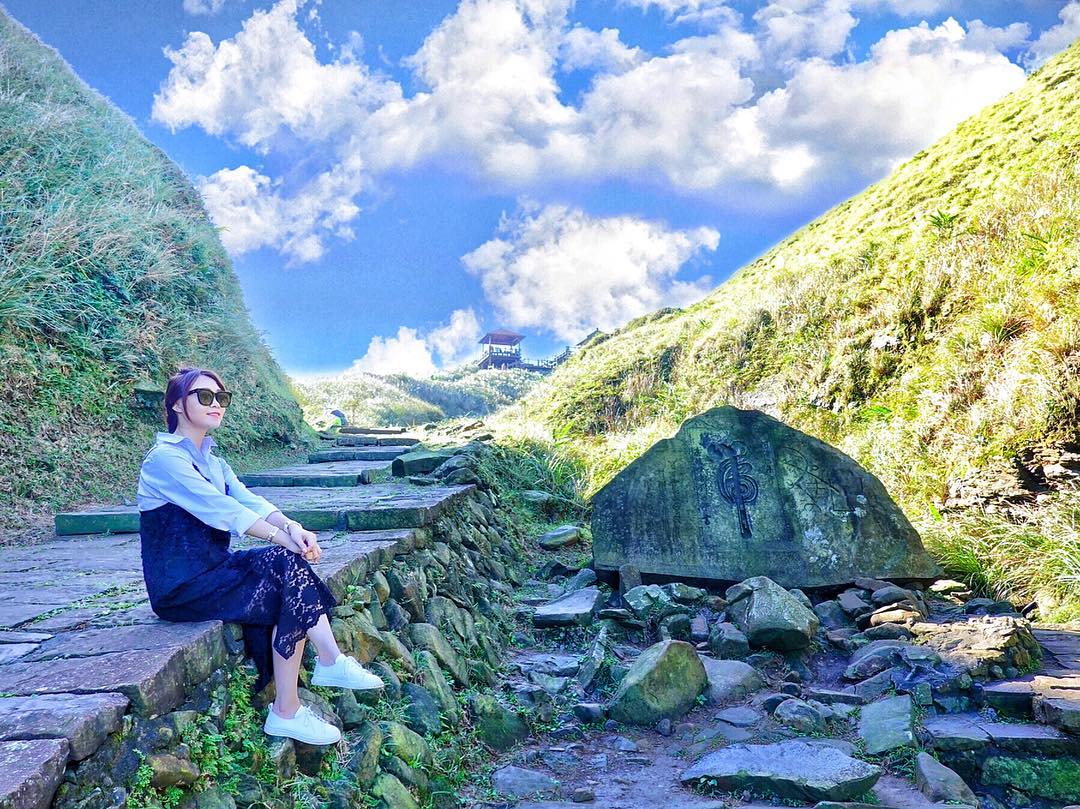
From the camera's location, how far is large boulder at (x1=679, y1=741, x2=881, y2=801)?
3301 mm

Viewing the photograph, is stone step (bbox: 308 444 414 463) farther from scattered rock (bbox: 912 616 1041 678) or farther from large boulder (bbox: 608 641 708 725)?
scattered rock (bbox: 912 616 1041 678)

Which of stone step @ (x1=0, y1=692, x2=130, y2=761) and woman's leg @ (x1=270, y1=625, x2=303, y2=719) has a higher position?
stone step @ (x1=0, y1=692, x2=130, y2=761)

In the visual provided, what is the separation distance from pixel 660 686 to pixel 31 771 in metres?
→ 3.13

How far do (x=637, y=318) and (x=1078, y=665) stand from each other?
17.8 metres

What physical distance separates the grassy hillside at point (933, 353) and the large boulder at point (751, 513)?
2.68ft

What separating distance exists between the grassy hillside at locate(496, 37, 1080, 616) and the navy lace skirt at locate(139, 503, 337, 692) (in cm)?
523

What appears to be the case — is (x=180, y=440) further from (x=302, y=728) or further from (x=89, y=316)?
(x=89, y=316)

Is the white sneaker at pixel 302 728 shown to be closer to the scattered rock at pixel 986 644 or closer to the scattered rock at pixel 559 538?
the scattered rock at pixel 986 644

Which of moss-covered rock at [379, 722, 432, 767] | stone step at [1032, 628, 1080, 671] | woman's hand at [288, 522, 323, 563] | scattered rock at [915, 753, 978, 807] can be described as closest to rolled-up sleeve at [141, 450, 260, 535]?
woman's hand at [288, 522, 323, 563]

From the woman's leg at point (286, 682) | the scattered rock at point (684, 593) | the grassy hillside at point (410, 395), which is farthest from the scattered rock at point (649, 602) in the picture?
the grassy hillside at point (410, 395)

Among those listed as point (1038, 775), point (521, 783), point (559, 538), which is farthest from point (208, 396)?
point (559, 538)

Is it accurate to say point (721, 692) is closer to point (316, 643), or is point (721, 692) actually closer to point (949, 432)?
point (316, 643)

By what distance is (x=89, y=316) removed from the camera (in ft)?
23.8

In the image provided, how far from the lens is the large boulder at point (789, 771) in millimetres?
3301
